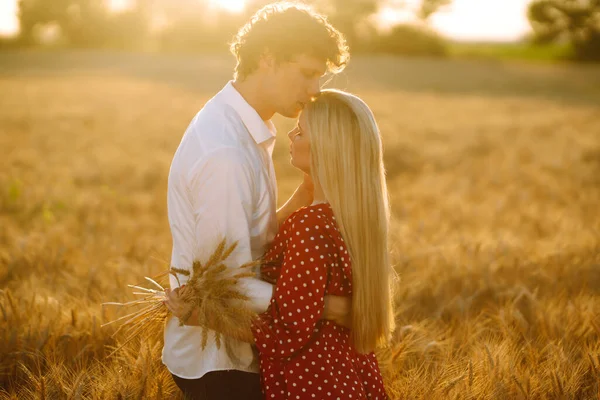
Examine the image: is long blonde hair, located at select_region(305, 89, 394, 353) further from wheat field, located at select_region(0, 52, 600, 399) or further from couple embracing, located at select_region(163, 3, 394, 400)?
wheat field, located at select_region(0, 52, 600, 399)

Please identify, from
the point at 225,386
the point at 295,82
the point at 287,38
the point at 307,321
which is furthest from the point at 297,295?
the point at 287,38

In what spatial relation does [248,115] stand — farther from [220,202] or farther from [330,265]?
[330,265]

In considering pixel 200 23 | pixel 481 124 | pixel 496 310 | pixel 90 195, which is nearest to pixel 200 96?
pixel 481 124

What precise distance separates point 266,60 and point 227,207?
0.67 metres

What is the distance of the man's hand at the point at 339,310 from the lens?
7.53 feet

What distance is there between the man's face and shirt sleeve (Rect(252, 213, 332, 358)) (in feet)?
1.73

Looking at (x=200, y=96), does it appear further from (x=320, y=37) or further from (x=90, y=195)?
(x=320, y=37)

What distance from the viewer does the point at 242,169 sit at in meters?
2.18

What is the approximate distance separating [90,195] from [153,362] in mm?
4032

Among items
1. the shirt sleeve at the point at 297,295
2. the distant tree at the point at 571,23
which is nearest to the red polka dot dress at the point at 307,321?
the shirt sleeve at the point at 297,295

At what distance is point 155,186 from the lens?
23.5ft

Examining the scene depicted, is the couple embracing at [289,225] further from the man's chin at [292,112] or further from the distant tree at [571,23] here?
the distant tree at [571,23]

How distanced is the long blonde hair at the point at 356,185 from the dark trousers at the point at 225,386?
0.46 meters

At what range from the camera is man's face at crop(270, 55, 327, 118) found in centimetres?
245
